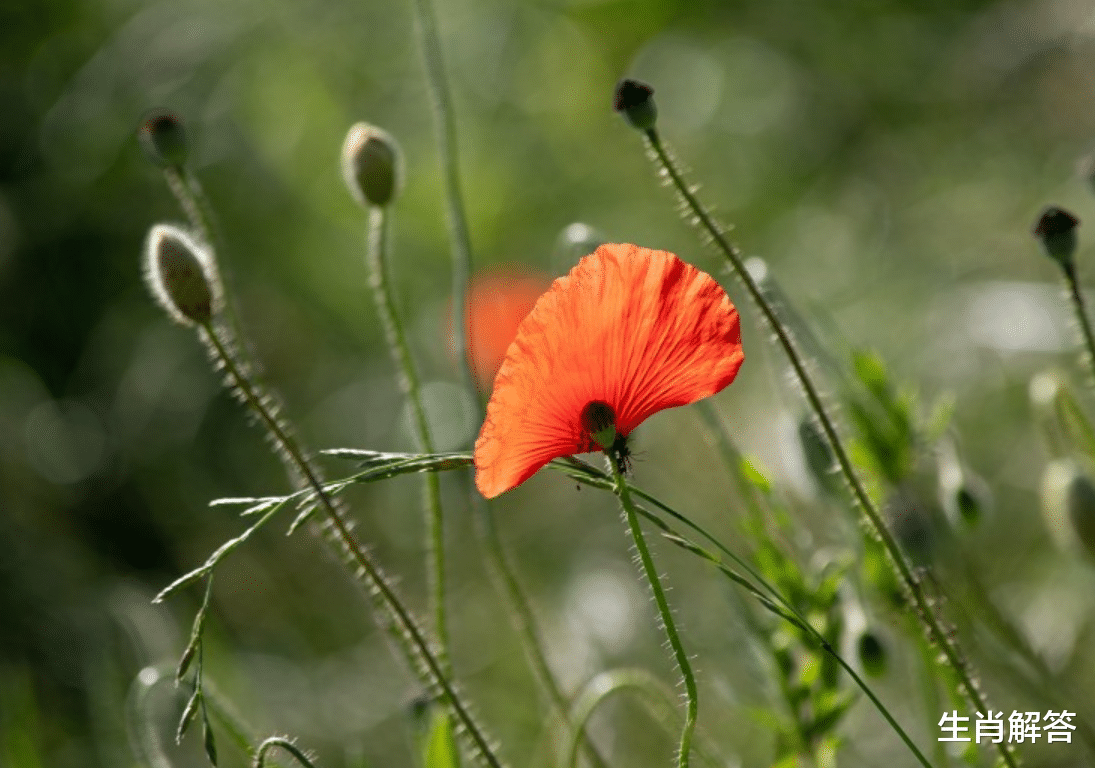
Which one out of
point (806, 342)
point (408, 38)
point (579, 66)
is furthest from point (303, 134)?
point (806, 342)

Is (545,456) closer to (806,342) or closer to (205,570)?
(205,570)

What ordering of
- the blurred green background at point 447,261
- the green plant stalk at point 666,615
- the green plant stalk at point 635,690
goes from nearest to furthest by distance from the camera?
the green plant stalk at point 666,615, the green plant stalk at point 635,690, the blurred green background at point 447,261

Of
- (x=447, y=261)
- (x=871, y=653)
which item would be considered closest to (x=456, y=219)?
(x=871, y=653)

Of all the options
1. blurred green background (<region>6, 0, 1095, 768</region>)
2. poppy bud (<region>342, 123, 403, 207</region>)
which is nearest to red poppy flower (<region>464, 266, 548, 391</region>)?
blurred green background (<region>6, 0, 1095, 768</region>)

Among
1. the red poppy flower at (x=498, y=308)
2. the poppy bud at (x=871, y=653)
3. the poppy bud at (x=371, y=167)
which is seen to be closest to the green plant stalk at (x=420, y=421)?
the poppy bud at (x=371, y=167)

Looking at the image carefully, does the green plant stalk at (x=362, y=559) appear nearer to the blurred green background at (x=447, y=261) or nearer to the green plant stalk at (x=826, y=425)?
the green plant stalk at (x=826, y=425)

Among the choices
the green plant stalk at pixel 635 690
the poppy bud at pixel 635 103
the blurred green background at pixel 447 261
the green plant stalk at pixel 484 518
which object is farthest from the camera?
the blurred green background at pixel 447 261
